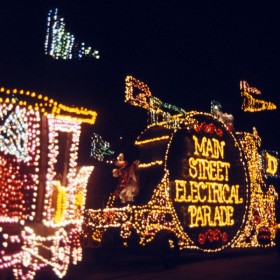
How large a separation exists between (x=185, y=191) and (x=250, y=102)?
567 centimetres

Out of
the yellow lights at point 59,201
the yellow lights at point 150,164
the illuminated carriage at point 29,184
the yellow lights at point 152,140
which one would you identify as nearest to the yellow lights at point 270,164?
the yellow lights at point 152,140

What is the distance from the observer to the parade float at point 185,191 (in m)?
11.3

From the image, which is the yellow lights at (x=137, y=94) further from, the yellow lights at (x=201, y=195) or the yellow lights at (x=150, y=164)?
the yellow lights at (x=150, y=164)

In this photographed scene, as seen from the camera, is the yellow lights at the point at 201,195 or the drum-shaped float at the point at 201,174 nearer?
the yellow lights at the point at 201,195

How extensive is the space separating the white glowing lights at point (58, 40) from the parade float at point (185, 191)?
4749mm

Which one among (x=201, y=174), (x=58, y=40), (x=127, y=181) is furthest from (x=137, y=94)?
(x=58, y=40)

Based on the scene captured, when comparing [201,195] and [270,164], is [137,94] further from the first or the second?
[270,164]

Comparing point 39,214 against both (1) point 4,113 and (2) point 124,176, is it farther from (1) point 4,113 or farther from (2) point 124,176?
(2) point 124,176

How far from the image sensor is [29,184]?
662cm

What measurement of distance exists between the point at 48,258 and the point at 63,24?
386 cm

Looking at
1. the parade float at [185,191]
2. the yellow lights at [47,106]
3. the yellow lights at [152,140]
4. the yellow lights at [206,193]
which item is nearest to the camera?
the yellow lights at [47,106]

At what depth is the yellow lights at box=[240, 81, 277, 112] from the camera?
659 inches

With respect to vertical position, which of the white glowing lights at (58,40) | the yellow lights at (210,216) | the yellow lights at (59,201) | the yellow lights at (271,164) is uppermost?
the white glowing lights at (58,40)

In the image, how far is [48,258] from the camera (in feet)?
23.0
